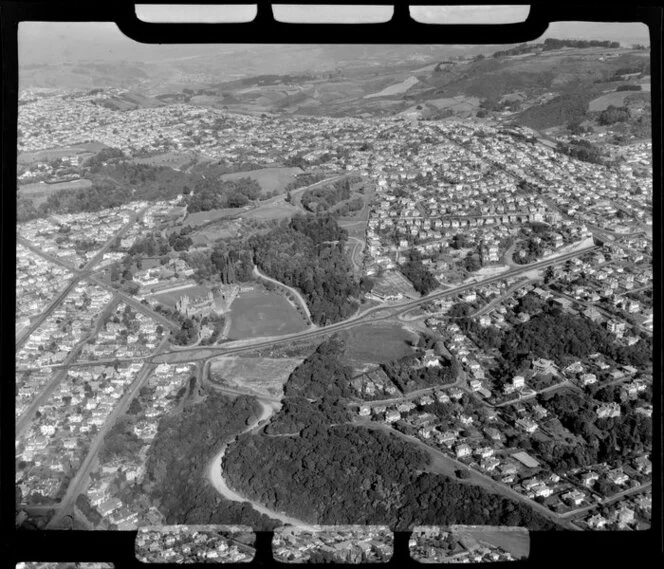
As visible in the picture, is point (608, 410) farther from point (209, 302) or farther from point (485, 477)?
point (209, 302)

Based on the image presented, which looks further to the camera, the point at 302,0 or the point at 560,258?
the point at 560,258

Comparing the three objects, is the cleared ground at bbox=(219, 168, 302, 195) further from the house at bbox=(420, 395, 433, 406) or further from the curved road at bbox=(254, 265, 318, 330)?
the house at bbox=(420, 395, 433, 406)

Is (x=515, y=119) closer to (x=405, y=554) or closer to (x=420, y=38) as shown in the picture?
(x=420, y=38)

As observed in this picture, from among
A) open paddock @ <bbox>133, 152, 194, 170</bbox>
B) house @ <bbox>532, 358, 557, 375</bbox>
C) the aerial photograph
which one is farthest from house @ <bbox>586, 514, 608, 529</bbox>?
open paddock @ <bbox>133, 152, 194, 170</bbox>

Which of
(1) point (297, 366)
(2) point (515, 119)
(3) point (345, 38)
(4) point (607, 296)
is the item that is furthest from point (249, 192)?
(3) point (345, 38)

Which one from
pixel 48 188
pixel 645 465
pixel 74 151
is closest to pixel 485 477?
pixel 645 465

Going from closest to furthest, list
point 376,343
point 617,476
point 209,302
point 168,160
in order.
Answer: point 617,476
point 209,302
point 376,343
point 168,160
